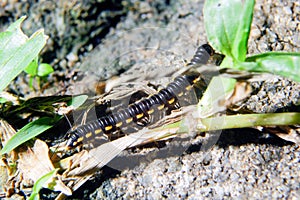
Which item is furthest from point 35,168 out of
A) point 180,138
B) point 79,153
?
point 180,138

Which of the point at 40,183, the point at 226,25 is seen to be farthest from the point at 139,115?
the point at 226,25

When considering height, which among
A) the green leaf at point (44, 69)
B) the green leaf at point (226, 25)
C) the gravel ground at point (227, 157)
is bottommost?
the gravel ground at point (227, 157)

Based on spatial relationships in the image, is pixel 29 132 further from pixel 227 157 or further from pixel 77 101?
pixel 227 157

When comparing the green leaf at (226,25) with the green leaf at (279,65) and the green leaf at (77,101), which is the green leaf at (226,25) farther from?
the green leaf at (77,101)

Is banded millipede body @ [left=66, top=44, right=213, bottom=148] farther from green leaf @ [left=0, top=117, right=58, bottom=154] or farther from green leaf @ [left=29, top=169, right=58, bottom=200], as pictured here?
green leaf @ [left=29, top=169, right=58, bottom=200]

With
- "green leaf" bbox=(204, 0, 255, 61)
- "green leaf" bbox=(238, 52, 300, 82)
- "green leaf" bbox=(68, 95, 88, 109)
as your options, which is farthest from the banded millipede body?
"green leaf" bbox=(238, 52, 300, 82)

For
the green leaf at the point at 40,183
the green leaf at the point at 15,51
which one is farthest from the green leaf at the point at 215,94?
the green leaf at the point at 15,51

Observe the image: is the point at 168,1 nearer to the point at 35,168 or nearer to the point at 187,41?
the point at 187,41
